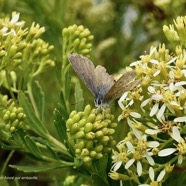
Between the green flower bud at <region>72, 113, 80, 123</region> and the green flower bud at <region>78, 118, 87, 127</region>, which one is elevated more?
the green flower bud at <region>72, 113, 80, 123</region>

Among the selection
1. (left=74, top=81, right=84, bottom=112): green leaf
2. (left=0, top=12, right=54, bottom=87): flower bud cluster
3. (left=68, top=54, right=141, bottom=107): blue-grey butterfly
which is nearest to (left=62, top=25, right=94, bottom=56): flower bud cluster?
(left=0, top=12, right=54, bottom=87): flower bud cluster

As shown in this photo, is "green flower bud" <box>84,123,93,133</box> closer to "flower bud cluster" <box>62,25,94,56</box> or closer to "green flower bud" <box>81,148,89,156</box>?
"green flower bud" <box>81,148,89,156</box>

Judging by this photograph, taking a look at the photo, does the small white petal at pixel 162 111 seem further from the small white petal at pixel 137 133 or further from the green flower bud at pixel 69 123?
the green flower bud at pixel 69 123

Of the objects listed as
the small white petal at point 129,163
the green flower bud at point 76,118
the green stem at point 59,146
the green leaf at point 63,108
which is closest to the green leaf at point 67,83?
the green leaf at point 63,108

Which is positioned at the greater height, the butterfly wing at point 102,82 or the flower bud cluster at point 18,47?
the flower bud cluster at point 18,47

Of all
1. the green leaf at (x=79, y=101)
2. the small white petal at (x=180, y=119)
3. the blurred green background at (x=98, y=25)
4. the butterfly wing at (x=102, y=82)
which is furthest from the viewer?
the blurred green background at (x=98, y=25)

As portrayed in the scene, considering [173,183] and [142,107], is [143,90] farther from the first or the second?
[173,183]

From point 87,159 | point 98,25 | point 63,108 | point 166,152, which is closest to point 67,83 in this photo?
point 63,108

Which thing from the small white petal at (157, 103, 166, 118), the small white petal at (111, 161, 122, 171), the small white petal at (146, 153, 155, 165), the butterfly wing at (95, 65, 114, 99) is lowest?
the small white petal at (146, 153, 155, 165)
